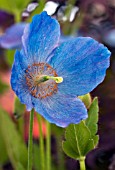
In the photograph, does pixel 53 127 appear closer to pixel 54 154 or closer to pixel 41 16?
pixel 54 154

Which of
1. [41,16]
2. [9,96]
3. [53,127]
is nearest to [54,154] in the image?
[53,127]

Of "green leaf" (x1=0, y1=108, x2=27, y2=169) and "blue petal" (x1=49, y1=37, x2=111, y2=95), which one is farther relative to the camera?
"green leaf" (x1=0, y1=108, x2=27, y2=169)

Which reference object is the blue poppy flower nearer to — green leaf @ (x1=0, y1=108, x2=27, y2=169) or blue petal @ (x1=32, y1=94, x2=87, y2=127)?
blue petal @ (x1=32, y1=94, x2=87, y2=127)

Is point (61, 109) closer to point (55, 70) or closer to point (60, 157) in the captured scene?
point (55, 70)

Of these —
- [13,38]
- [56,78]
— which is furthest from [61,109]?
[13,38]

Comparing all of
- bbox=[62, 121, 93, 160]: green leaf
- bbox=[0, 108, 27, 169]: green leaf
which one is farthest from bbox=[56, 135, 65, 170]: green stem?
bbox=[62, 121, 93, 160]: green leaf

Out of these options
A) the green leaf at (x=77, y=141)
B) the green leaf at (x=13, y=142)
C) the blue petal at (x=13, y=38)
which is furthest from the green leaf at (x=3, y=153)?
the green leaf at (x=77, y=141)
